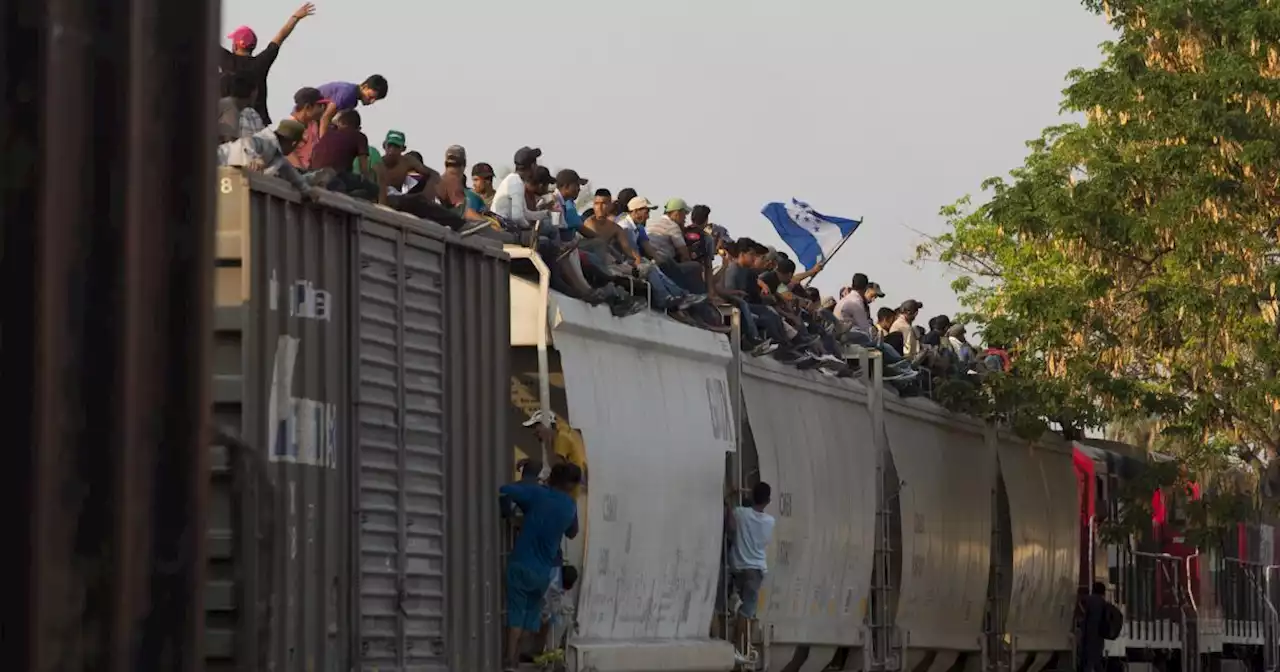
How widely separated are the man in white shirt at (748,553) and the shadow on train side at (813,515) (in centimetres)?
19

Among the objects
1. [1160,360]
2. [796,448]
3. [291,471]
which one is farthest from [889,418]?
[291,471]

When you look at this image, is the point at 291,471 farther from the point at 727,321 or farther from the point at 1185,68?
the point at 1185,68

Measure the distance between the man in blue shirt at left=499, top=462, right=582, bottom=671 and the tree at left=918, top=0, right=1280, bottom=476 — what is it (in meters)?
12.6

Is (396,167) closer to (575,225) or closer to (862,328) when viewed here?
(575,225)

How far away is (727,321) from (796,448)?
1130 mm

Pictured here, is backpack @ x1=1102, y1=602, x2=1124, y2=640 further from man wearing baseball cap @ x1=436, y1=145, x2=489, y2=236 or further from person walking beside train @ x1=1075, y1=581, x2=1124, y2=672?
man wearing baseball cap @ x1=436, y1=145, x2=489, y2=236

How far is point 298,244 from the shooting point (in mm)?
8734

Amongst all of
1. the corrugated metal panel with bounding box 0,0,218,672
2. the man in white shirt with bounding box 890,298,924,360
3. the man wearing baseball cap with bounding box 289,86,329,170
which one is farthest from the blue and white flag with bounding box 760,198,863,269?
the corrugated metal panel with bounding box 0,0,218,672

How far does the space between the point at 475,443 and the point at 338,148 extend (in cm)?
149

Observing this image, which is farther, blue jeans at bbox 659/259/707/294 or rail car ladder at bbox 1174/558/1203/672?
rail car ladder at bbox 1174/558/1203/672

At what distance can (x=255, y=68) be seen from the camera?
10.9 meters

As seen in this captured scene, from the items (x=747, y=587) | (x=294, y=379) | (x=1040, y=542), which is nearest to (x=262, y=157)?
(x=294, y=379)

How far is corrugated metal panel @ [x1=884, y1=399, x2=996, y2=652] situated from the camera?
18.1 m

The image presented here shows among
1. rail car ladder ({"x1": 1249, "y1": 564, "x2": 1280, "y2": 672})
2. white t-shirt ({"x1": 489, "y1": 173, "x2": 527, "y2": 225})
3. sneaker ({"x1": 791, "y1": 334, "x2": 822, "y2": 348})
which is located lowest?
rail car ladder ({"x1": 1249, "y1": 564, "x2": 1280, "y2": 672})
